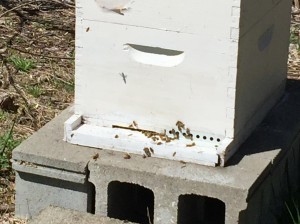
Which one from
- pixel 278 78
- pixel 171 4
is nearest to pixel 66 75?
pixel 278 78

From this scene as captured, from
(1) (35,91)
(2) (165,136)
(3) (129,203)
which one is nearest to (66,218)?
(3) (129,203)

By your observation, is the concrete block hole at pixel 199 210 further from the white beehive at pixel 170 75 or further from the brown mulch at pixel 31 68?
the brown mulch at pixel 31 68

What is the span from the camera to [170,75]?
3441mm

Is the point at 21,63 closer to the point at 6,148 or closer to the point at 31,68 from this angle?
the point at 31,68

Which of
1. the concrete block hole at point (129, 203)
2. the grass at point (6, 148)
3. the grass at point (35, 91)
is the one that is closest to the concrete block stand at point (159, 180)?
the concrete block hole at point (129, 203)

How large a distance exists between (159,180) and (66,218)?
38 centimetres

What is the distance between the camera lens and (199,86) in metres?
3.42

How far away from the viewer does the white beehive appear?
3.34 meters

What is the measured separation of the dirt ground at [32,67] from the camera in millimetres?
4160

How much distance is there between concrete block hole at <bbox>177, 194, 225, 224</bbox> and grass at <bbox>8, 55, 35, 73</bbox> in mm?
1400

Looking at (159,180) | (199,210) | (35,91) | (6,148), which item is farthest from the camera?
(35,91)

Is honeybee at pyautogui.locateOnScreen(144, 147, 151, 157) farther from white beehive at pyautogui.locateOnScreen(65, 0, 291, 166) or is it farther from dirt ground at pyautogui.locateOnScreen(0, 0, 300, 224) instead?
dirt ground at pyautogui.locateOnScreen(0, 0, 300, 224)

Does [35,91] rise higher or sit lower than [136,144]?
lower

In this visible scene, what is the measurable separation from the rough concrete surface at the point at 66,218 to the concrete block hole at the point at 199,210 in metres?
0.23
